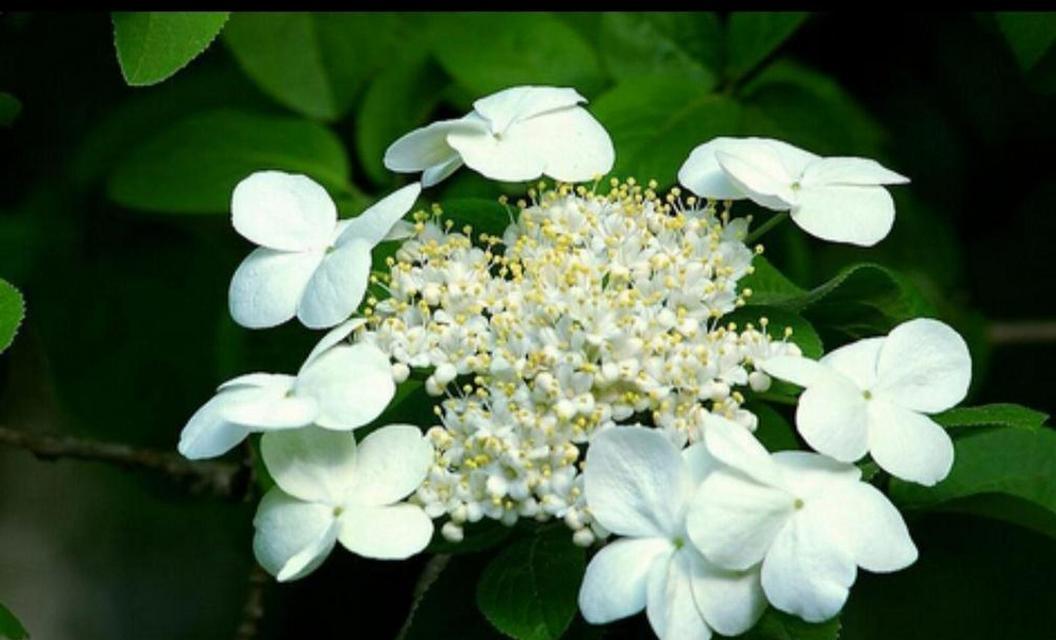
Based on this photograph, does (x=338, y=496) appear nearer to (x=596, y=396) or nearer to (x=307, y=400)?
(x=307, y=400)

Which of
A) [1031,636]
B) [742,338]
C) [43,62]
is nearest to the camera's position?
[742,338]

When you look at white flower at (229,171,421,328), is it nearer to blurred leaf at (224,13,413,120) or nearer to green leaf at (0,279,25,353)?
green leaf at (0,279,25,353)

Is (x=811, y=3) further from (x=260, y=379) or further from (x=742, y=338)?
(x=260, y=379)

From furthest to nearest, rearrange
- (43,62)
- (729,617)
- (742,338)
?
(43,62)
(742,338)
(729,617)

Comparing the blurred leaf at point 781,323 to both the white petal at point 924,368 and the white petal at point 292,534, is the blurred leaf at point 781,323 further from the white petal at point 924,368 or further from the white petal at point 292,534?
the white petal at point 292,534

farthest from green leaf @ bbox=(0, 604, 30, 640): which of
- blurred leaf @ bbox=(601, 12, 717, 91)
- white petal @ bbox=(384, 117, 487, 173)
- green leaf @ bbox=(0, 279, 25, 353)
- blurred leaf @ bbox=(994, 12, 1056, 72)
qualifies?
blurred leaf @ bbox=(994, 12, 1056, 72)

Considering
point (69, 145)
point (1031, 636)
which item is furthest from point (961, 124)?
point (69, 145)
